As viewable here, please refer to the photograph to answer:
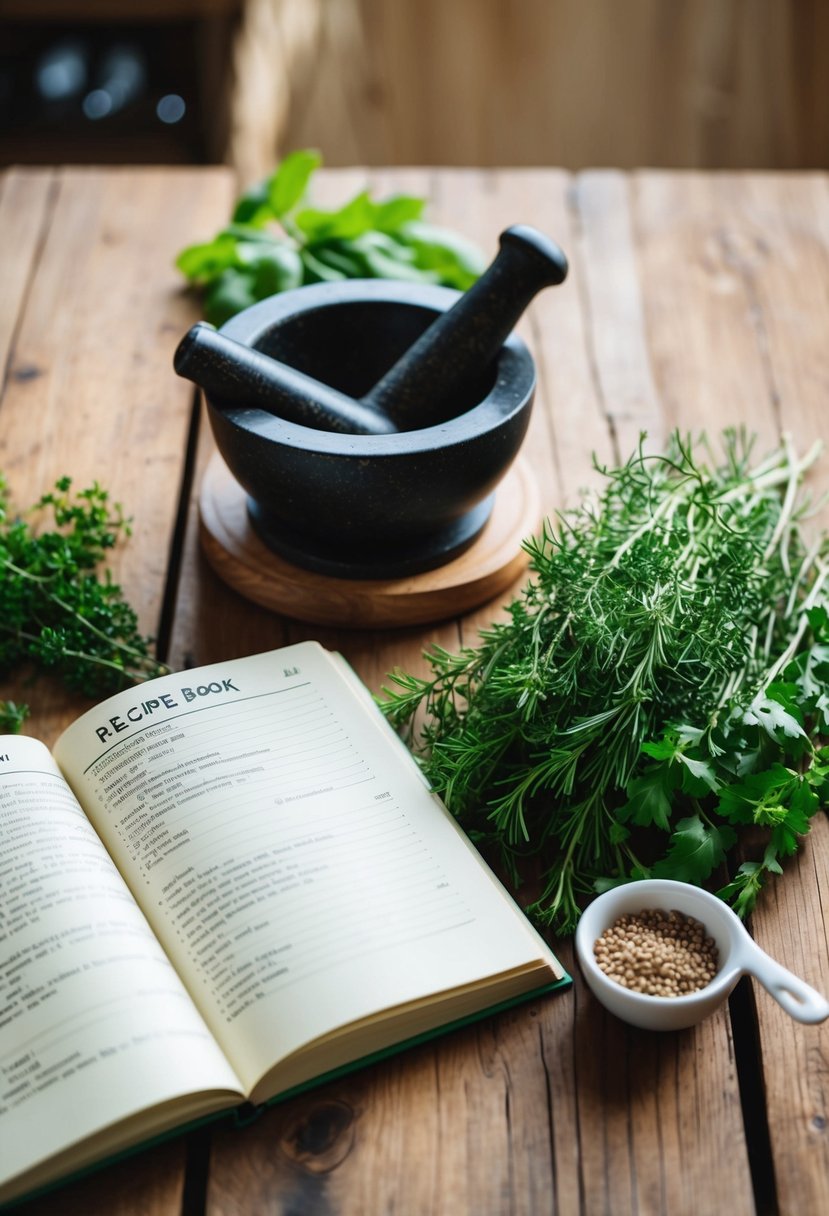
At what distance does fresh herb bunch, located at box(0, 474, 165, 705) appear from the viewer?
1.12 meters

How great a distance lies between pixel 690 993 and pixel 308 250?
45.5 inches

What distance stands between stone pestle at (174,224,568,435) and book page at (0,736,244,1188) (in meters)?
0.44

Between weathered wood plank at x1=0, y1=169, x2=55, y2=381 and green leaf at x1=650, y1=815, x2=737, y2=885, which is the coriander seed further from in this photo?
weathered wood plank at x1=0, y1=169, x2=55, y2=381

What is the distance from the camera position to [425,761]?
3.38 feet

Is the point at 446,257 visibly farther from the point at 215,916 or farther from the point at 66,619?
the point at 215,916

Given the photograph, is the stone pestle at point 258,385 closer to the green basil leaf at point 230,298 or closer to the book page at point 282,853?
the book page at point 282,853

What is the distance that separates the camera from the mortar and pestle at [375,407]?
3.59 ft

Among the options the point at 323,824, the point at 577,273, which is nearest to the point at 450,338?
the point at 323,824

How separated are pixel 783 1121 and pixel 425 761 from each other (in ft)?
1.28

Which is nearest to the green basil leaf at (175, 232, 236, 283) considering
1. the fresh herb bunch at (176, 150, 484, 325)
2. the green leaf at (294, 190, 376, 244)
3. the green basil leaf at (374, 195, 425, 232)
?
the fresh herb bunch at (176, 150, 484, 325)

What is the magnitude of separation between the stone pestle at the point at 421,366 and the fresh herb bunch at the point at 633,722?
9.1 inches

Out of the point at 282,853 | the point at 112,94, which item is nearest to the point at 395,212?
the point at 282,853

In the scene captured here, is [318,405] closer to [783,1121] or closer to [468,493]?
[468,493]

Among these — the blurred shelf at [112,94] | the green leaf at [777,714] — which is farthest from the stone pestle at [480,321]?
the blurred shelf at [112,94]
